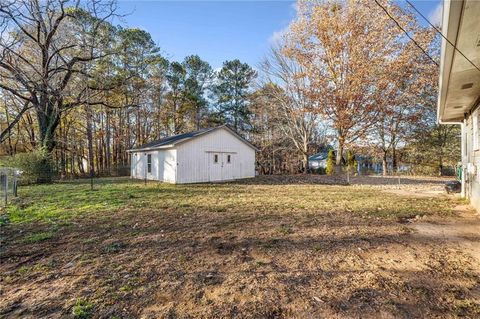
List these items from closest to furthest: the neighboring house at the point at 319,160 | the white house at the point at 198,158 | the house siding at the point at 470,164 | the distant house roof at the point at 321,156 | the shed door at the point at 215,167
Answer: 1. the house siding at the point at 470,164
2. the white house at the point at 198,158
3. the shed door at the point at 215,167
4. the neighboring house at the point at 319,160
5. the distant house roof at the point at 321,156

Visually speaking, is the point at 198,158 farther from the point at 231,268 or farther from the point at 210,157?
the point at 231,268

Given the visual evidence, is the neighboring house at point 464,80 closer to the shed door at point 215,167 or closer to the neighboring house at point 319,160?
the shed door at point 215,167

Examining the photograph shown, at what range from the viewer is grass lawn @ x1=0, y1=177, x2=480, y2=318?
2.26 m

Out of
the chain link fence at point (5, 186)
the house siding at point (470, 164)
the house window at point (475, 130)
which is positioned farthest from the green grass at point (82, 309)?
the house window at point (475, 130)

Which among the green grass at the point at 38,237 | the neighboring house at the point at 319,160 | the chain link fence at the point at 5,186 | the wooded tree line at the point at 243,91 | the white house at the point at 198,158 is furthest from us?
the neighboring house at the point at 319,160

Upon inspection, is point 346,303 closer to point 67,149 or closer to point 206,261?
point 206,261

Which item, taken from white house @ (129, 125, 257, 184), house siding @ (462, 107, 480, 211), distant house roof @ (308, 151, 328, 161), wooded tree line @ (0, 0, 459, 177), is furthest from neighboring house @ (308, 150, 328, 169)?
house siding @ (462, 107, 480, 211)

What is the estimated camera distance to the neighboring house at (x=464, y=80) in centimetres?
276

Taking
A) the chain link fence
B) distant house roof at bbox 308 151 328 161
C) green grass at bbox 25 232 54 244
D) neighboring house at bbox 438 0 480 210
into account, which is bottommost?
green grass at bbox 25 232 54 244

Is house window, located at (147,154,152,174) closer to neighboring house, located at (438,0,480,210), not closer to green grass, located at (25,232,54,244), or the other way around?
green grass, located at (25,232,54,244)

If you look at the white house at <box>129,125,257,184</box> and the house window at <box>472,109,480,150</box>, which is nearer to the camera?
the house window at <box>472,109,480,150</box>

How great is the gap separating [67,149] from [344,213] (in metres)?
23.7

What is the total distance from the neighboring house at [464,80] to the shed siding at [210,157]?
10678mm

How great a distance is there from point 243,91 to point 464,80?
23816mm
